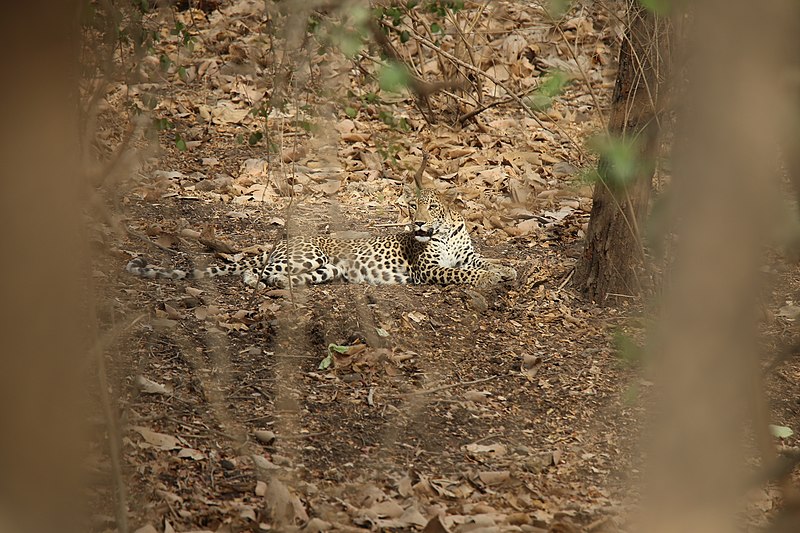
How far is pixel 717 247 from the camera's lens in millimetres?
2041

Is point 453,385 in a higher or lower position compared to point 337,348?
lower

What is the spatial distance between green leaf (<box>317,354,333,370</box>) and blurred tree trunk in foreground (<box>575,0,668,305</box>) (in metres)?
2.19

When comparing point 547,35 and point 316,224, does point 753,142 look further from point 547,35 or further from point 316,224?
point 547,35

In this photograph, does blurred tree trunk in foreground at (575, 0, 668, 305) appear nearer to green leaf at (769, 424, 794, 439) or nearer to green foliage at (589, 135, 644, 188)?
green foliage at (589, 135, 644, 188)

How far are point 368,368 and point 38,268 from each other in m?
3.52

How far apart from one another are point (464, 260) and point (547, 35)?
579cm

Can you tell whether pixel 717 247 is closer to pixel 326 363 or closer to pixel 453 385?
pixel 453 385

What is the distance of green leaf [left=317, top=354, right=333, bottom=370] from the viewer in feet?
19.6

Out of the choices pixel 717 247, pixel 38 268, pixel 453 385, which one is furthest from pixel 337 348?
pixel 717 247

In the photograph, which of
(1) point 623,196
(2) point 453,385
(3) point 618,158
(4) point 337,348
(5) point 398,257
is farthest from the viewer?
(5) point 398,257

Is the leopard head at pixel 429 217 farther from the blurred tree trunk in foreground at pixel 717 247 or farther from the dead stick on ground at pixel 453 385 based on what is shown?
the blurred tree trunk in foreground at pixel 717 247

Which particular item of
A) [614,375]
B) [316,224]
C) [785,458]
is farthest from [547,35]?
[785,458]

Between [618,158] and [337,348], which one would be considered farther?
[337,348]

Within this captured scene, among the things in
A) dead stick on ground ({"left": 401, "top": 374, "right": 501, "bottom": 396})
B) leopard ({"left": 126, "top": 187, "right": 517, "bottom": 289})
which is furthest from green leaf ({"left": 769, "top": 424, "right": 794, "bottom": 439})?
leopard ({"left": 126, "top": 187, "right": 517, "bottom": 289})
